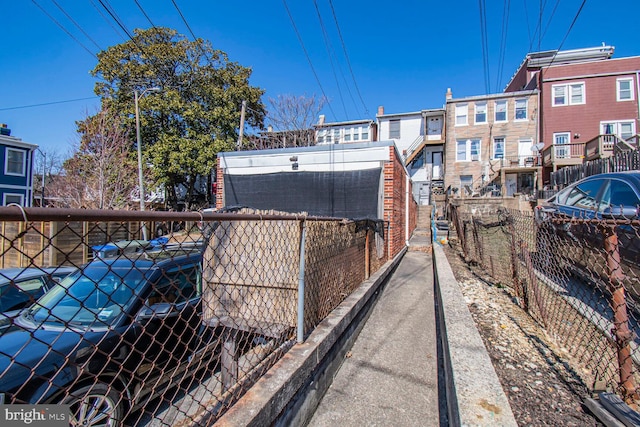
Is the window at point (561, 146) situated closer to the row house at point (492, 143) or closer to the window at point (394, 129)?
the row house at point (492, 143)

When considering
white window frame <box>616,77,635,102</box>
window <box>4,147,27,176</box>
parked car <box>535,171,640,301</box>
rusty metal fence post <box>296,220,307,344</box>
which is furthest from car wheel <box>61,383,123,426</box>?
white window frame <box>616,77,635,102</box>

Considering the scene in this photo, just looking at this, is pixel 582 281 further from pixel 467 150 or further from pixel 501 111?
pixel 501 111

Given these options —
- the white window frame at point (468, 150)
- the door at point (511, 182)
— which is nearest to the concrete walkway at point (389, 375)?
the white window frame at point (468, 150)

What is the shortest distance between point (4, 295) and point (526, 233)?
740 centimetres

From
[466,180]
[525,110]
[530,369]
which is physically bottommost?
[530,369]

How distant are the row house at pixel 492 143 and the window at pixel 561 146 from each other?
4.61 ft

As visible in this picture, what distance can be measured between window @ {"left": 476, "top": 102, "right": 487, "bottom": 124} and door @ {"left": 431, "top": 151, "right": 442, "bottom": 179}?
4.40 m

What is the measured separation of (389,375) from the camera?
3299 mm

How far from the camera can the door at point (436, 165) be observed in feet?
90.6

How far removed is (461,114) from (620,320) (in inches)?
1027

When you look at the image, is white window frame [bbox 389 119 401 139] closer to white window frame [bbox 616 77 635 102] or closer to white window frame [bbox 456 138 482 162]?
white window frame [bbox 456 138 482 162]

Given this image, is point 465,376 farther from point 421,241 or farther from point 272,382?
point 421,241

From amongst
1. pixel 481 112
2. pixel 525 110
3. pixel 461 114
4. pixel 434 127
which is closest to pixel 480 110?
pixel 481 112

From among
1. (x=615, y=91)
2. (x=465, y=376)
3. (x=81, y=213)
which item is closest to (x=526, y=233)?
(x=465, y=376)
